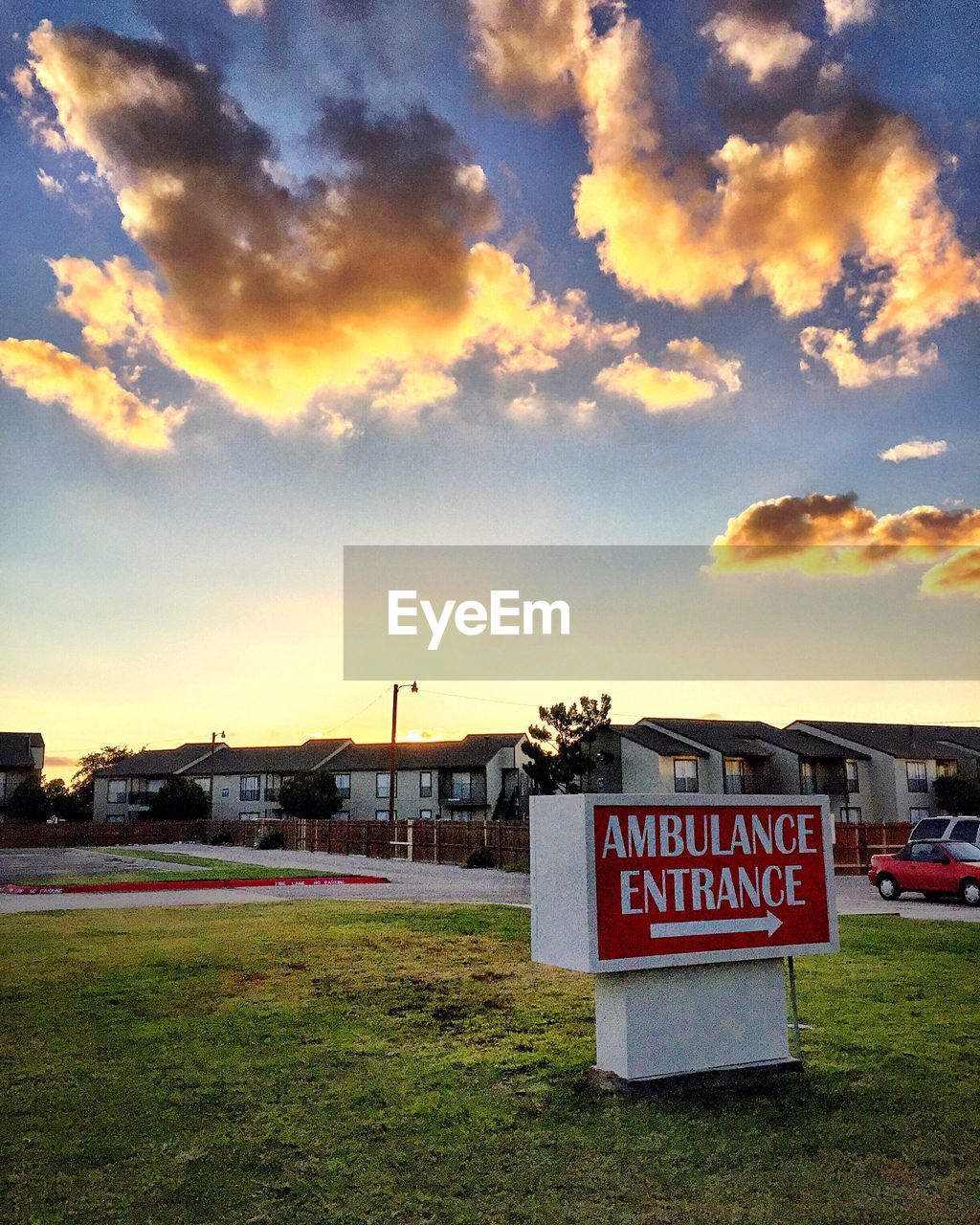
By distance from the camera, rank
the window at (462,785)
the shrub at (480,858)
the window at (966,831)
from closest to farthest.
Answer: the window at (966,831), the shrub at (480,858), the window at (462,785)

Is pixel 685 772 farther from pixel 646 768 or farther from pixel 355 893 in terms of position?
pixel 355 893

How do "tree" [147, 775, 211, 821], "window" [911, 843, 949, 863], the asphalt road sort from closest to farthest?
the asphalt road < "window" [911, 843, 949, 863] < "tree" [147, 775, 211, 821]

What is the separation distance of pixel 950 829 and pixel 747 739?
149ft

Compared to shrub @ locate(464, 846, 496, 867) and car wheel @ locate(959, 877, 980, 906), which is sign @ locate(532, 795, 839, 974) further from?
shrub @ locate(464, 846, 496, 867)

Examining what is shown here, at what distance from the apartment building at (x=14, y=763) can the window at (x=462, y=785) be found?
40049 millimetres

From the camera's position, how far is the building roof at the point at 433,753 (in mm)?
82312

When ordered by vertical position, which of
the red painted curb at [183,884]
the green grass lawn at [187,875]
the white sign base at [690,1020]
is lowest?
the green grass lawn at [187,875]

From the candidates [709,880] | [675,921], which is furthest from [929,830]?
[675,921]

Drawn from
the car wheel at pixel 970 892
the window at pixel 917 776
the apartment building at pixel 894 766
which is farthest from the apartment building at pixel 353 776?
the car wheel at pixel 970 892

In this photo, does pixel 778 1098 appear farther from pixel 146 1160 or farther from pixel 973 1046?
pixel 146 1160

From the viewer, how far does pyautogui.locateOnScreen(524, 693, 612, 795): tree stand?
63.7m

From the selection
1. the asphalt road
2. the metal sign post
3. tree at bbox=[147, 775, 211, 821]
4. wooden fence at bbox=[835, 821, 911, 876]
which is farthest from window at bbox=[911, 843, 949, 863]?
tree at bbox=[147, 775, 211, 821]

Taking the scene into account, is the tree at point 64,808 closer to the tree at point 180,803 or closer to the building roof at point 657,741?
the tree at point 180,803

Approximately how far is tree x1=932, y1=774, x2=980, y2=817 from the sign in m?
68.3
